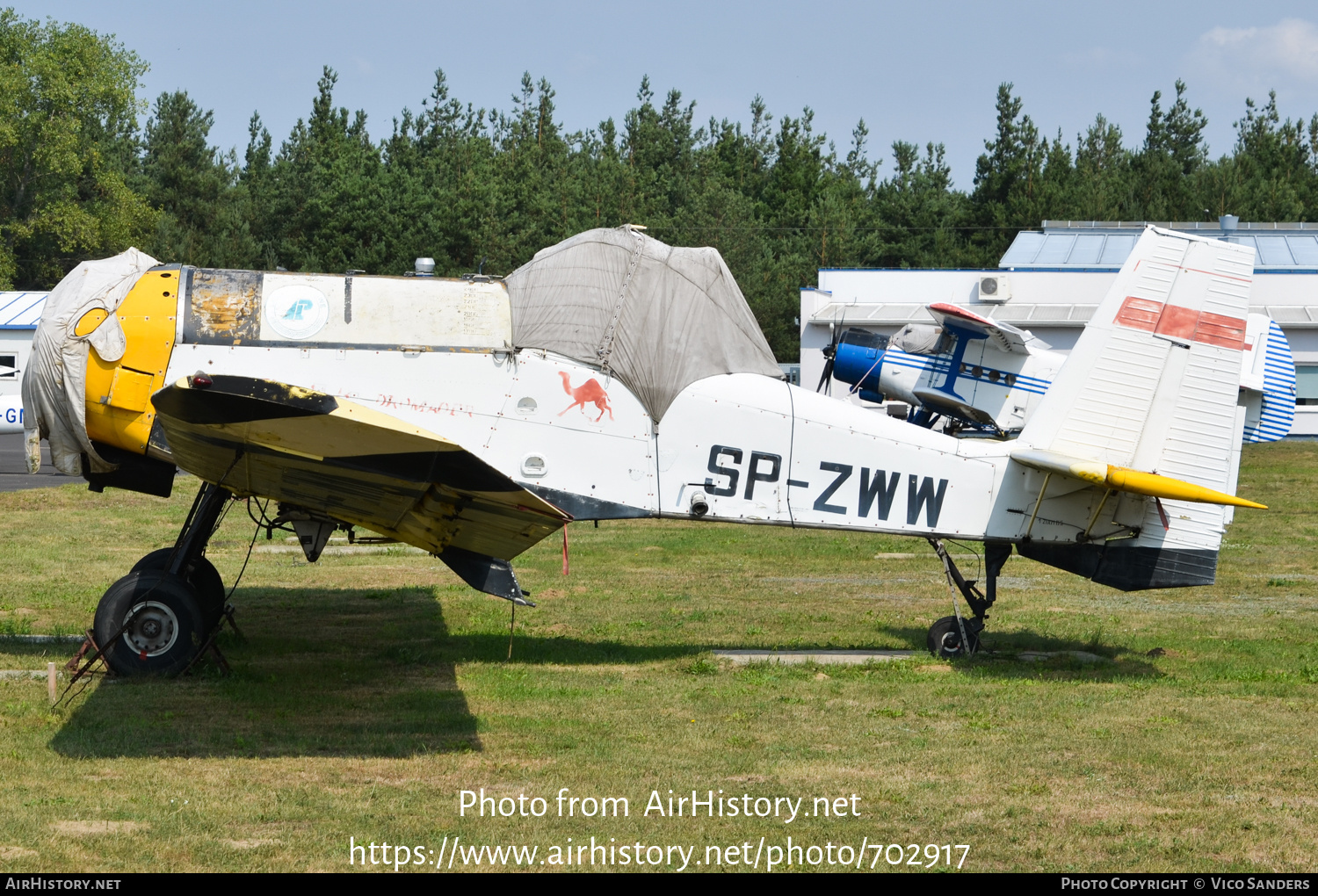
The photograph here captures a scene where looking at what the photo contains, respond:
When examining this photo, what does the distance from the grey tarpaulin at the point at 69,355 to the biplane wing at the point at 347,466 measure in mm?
888

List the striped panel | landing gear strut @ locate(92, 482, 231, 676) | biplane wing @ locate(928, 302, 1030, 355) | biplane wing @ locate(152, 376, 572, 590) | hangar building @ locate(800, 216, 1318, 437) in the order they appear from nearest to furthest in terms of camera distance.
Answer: biplane wing @ locate(152, 376, 572, 590)
landing gear strut @ locate(92, 482, 231, 676)
the striped panel
biplane wing @ locate(928, 302, 1030, 355)
hangar building @ locate(800, 216, 1318, 437)

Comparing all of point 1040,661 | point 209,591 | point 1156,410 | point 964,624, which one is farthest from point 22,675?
point 1156,410

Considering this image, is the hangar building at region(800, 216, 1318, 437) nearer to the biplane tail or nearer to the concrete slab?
the concrete slab

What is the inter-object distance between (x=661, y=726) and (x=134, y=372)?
14.2ft

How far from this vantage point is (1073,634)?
11398mm

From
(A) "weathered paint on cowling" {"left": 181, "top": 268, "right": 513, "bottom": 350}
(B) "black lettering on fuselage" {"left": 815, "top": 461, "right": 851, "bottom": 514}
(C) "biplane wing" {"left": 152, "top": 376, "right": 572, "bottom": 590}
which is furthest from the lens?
(B) "black lettering on fuselage" {"left": 815, "top": 461, "right": 851, "bottom": 514}

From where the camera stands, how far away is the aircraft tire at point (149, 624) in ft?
27.8

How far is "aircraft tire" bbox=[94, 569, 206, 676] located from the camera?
27.8 feet

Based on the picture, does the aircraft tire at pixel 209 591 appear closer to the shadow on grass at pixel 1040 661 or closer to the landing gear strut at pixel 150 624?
the landing gear strut at pixel 150 624

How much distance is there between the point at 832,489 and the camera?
9.18 metres

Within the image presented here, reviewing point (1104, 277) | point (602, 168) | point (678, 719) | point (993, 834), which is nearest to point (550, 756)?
point (678, 719)

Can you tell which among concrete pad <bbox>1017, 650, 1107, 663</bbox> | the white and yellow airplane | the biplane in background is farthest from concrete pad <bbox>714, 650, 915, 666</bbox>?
the biplane in background

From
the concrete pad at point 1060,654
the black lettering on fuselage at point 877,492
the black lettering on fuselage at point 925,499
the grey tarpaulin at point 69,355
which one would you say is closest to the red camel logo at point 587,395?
the black lettering on fuselage at point 877,492
